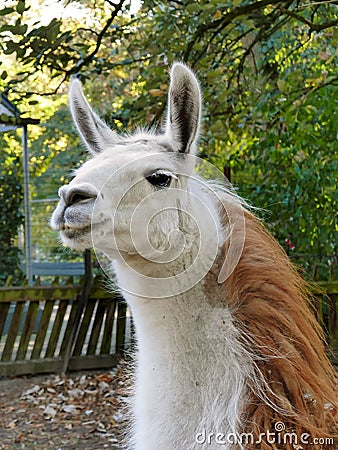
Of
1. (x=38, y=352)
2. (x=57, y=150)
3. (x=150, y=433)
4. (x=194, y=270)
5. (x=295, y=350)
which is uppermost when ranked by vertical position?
(x=194, y=270)

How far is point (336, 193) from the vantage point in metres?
5.30

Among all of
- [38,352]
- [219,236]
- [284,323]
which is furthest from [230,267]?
[38,352]

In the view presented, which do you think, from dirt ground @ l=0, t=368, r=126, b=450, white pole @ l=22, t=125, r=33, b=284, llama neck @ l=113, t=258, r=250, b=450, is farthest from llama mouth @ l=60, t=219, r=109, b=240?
white pole @ l=22, t=125, r=33, b=284

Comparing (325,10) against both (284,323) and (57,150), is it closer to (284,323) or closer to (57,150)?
(284,323)

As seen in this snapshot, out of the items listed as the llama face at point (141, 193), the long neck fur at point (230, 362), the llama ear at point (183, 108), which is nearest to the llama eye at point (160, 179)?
the llama face at point (141, 193)

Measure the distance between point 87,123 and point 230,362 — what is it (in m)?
0.96

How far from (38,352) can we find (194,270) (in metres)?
4.86

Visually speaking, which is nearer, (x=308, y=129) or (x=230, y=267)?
(x=230, y=267)

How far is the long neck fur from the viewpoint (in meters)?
1.83

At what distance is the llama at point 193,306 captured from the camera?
181 cm

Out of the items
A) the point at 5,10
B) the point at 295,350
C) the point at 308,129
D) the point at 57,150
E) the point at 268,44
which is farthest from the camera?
the point at 57,150

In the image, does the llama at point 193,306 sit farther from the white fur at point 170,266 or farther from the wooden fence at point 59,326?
the wooden fence at point 59,326

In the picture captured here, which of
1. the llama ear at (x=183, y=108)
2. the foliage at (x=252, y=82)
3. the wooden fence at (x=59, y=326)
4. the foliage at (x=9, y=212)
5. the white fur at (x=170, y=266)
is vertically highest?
the llama ear at (x=183, y=108)

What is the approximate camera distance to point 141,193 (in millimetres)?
1835
